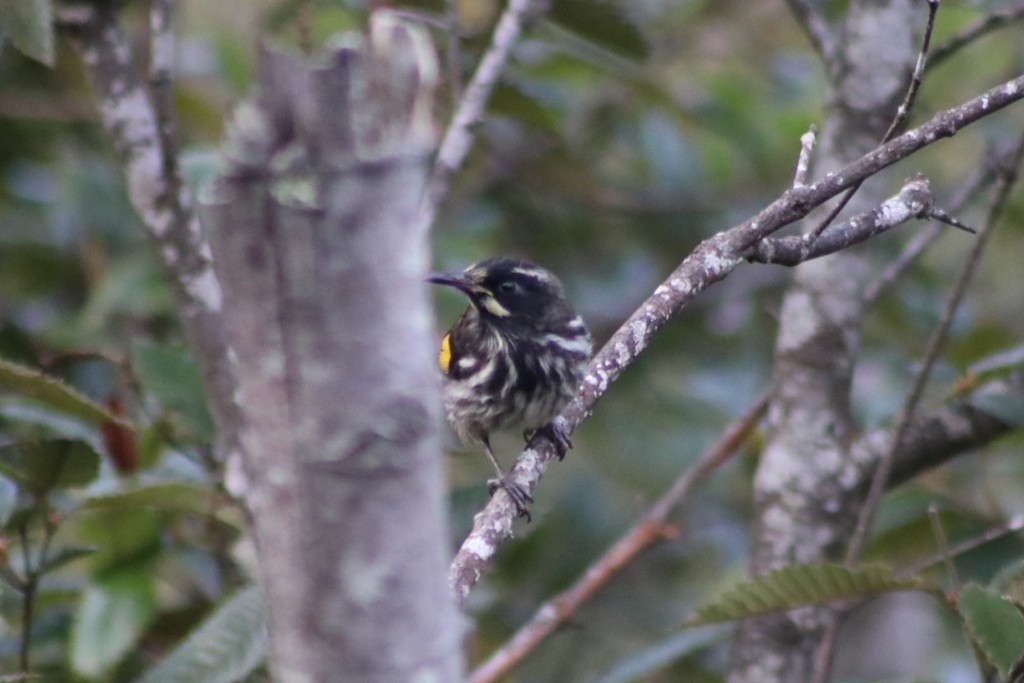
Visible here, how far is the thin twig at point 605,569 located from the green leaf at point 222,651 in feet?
1.58

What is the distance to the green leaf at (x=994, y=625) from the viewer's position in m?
1.90

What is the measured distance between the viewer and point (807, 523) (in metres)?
3.04

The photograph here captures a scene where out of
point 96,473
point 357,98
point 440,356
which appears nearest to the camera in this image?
point 357,98

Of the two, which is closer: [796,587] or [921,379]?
[796,587]

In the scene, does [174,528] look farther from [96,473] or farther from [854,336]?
[854,336]

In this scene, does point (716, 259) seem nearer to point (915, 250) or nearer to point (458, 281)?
point (915, 250)

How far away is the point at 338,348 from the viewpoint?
0.99 m

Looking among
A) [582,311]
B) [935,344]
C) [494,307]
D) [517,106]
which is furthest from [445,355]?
[935,344]

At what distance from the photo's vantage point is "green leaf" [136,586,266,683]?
2.40 m

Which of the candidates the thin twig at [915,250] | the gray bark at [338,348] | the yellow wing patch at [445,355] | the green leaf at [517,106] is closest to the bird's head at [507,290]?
the yellow wing patch at [445,355]

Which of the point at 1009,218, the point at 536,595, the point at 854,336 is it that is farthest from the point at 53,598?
the point at 1009,218

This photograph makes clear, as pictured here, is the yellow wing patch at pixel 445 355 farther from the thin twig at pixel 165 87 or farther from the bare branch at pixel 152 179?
the thin twig at pixel 165 87

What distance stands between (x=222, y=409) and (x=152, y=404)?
0.83m

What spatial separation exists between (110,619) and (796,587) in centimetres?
160
